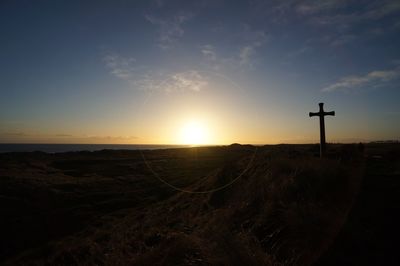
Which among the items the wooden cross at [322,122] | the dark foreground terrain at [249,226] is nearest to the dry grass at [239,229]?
the dark foreground terrain at [249,226]

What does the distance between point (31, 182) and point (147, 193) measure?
438 inches

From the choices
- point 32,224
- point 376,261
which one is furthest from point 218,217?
point 32,224

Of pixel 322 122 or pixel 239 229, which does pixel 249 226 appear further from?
pixel 322 122

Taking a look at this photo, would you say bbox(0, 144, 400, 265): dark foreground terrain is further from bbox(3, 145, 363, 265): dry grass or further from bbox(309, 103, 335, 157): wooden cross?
bbox(309, 103, 335, 157): wooden cross

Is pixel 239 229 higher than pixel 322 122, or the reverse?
pixel 322 122

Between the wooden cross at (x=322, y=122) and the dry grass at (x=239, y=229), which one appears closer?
the dry grass at (x=239, y=229)

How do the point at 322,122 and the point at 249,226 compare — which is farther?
the point at 322,122

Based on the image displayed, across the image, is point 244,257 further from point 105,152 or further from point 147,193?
point 105,152

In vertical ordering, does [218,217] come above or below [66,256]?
above

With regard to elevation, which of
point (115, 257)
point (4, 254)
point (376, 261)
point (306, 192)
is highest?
point (306, 192)

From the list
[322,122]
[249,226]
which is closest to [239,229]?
[249,226]

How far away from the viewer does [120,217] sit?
18578mm

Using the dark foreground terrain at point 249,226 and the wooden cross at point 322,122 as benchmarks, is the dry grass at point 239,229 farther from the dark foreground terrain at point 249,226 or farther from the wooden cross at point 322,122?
the wooden cross at point 322,122

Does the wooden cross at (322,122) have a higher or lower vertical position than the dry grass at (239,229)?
higher
